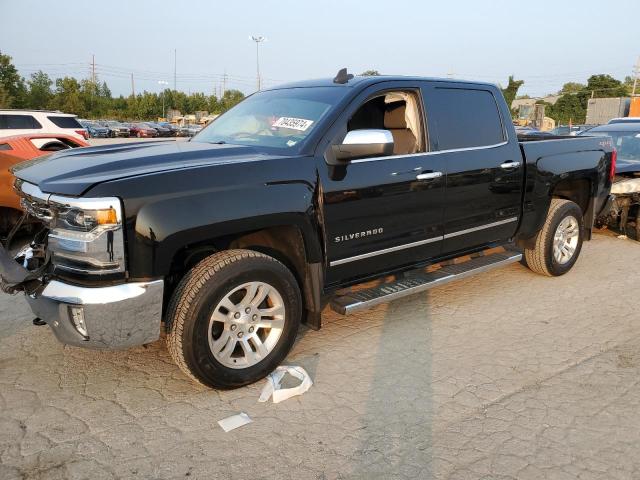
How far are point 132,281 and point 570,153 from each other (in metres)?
4.55

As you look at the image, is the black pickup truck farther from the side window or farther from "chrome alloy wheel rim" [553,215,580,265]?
"chrome alloy wheel rim" [553,215,580,265]

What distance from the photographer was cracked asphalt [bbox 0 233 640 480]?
2646 millimetres

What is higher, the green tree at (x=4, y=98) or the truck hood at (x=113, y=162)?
the green tree at (x=4, y=98)

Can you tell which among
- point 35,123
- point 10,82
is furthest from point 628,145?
point 10,82

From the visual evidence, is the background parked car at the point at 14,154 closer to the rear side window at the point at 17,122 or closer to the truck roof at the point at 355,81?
the truck roof at the point at 355,81

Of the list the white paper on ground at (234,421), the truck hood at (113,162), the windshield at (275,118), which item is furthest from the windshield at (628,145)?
the white paper on ground at (234,421)

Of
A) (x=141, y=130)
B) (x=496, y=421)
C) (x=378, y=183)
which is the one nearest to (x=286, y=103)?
(x=378, y=183)

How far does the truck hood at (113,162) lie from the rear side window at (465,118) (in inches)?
63.9

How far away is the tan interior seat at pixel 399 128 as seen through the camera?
429 centimetres

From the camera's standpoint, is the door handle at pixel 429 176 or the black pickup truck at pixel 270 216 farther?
the door handle at pixel 429 176

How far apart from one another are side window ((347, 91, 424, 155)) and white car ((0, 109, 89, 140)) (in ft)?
39.3

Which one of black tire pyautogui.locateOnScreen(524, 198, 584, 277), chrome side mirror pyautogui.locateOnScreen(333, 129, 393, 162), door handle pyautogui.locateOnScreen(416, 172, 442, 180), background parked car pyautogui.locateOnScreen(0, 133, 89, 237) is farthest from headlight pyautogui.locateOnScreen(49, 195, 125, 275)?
black tire pyautogui.locateOnScreen(524, 198, 584, 277)

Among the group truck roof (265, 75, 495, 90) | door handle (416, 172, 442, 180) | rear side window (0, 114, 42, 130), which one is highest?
rear side window (0, 114, 42, 130)

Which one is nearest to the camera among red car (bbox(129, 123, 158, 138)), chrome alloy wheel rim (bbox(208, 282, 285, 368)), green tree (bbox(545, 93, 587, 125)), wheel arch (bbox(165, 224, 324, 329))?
chrome alloy wheel rim (bbox(208, 282, 285, 368))
